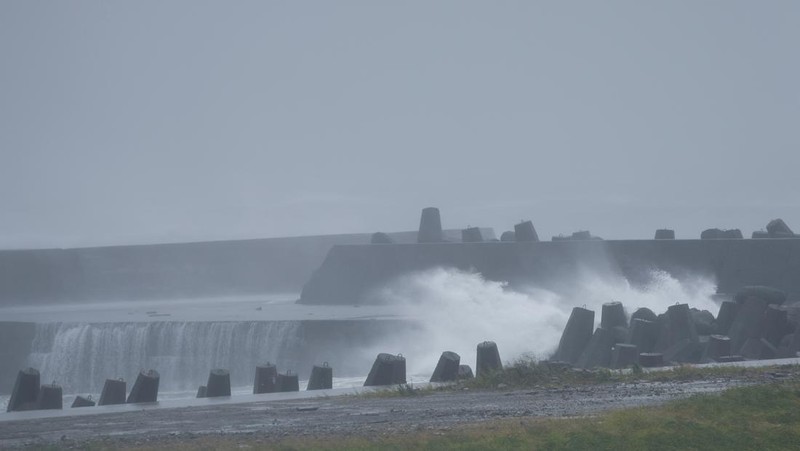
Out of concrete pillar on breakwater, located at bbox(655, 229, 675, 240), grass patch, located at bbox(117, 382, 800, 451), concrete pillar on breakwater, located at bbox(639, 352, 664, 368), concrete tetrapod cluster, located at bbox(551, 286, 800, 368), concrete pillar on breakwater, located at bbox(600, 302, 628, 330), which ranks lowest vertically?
grass patch, located at bbox(117, 382, 800, 451)

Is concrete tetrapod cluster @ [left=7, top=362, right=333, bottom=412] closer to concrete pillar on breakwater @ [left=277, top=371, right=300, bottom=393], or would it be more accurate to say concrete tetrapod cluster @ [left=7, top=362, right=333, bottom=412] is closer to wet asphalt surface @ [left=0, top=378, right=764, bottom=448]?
concrete pillar on breakwater @ [left=277, top=371, right=300, bottom=393]

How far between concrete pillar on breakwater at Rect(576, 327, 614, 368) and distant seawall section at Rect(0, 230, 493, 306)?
144ft

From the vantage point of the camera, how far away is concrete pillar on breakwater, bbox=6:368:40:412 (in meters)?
17.4

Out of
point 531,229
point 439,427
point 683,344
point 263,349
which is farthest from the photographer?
point 531,229

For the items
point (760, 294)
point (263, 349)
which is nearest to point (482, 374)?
point (760, 294)

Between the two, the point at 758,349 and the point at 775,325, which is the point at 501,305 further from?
the point at 758,349

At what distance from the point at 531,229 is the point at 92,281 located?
35710mm

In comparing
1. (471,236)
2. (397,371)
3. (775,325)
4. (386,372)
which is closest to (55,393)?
(386,372)

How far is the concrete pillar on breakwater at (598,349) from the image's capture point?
23453 millimetres

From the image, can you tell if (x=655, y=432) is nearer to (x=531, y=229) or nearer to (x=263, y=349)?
(x=263, y=349)

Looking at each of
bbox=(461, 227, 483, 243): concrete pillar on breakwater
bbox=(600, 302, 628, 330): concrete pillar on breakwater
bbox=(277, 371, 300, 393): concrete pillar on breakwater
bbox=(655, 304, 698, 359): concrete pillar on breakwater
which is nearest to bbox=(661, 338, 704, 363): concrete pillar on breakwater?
bbox=(655, 304, 698, 359): concrete pillar on breakwater

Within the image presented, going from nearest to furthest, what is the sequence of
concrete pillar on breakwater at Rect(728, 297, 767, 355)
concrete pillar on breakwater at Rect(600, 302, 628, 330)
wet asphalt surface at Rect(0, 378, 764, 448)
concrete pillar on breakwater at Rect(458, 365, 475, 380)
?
wet asphalt surface at Rect(0, 378, 764, 448) → concrete pillar on breakwater at Rect(458, 365, 475, 380) → concrete pillar on breakwater at Rect(728, 297, 767, 355) → concrete pillar on breakwater at Rect(600, 302, 628, 330)

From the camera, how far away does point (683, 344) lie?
76.2 feet

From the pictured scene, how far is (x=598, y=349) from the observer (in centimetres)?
2384
